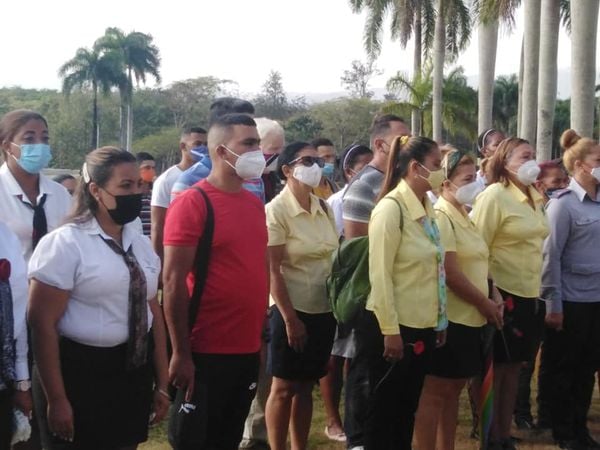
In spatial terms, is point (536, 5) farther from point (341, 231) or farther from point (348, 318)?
point (348, 318)

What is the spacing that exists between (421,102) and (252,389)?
28.9 metres

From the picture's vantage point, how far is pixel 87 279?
3324 millimetres

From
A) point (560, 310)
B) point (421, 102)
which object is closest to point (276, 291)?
point (560, 310)

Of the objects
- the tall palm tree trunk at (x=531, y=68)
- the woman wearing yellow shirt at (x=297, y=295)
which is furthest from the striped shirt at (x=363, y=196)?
the tall palm tree trunk at (x=531, y=68)

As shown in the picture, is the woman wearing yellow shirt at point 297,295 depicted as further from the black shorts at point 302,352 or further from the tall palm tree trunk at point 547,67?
the tall palm tree trunk at point 547,67

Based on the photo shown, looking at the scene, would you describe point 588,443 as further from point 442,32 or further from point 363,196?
point 442,32

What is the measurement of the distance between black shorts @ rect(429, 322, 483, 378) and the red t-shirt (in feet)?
4.04

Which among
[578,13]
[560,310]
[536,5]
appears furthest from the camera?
→ [536,5]

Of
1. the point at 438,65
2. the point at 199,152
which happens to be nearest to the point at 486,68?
the point at 438,65

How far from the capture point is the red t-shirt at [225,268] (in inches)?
145

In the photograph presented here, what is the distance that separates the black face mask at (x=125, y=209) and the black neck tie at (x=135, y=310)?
4.1 inches

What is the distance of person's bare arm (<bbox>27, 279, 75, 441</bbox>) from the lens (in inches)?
128

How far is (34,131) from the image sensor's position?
13.7ft

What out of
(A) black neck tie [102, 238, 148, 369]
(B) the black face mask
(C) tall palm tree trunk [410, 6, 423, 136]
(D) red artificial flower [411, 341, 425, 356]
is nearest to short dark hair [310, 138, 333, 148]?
(D) red artificial flower [411, 341, 425, 356]
